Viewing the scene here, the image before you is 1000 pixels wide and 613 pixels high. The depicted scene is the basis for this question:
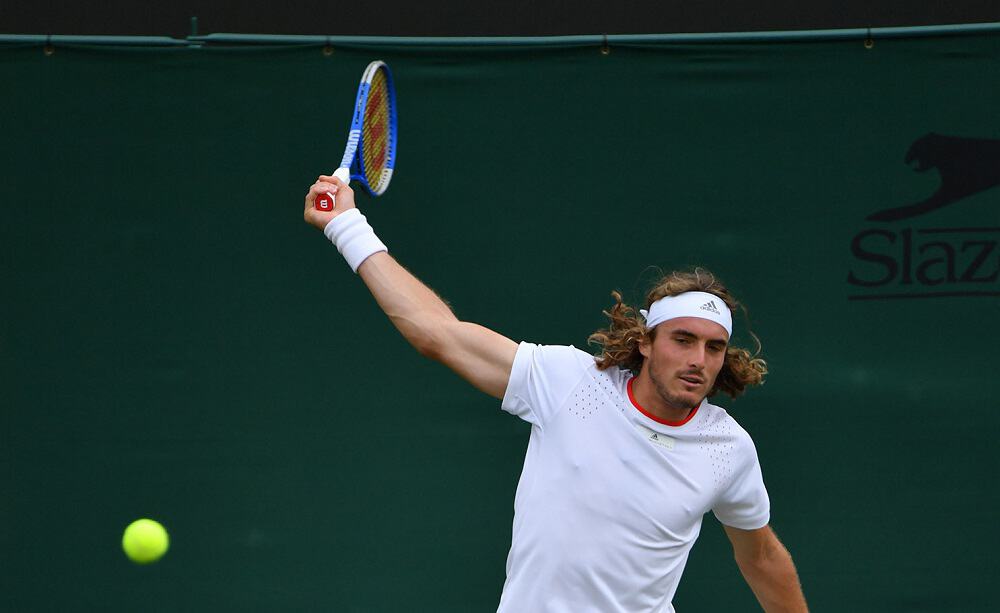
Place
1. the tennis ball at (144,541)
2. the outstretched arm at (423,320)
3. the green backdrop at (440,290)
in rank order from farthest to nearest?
the green backdrop at (440,290) → the tennis ball at (144,541) → the outstretched arm at (423,320)

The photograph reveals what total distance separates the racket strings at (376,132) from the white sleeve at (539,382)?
728 mm

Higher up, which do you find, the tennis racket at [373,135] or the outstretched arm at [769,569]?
the tennis racket at [373,135]

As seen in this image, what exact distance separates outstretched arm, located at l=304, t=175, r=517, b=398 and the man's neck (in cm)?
31

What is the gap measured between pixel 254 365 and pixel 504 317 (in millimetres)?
777

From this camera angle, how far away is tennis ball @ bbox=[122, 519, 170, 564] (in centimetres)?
414

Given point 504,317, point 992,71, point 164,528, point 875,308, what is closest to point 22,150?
point 164,528

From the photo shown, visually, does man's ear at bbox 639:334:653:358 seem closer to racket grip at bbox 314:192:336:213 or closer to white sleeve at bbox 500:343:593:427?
white sleeve at bbox 500:343:593:427

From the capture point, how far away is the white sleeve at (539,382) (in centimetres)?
317

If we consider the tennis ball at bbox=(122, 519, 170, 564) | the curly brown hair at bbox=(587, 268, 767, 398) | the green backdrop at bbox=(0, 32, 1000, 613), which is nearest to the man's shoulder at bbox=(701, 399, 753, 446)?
the curly brown hair at bbox=(587, 268, 767, 398)

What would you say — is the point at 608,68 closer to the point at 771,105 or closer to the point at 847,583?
the point at 771,105

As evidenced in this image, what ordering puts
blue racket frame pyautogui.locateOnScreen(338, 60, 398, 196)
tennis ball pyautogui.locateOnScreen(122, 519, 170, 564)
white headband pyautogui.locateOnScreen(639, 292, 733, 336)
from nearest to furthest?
1. white headband pyautogui.locateOnScreen(639, 292, 733, 336)
2. blue racket frame pyautogui.locateOnScreen(338, 60, 398, 196)
3. tennis ball pyautogui.locateOnScreen(122, 519, 170, 564)

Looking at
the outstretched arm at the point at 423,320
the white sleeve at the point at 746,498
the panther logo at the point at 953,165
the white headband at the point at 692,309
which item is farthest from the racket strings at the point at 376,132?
the panther logo at the point at 953,165

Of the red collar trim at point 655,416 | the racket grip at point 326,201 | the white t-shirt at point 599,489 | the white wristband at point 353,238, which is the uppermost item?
the racket grip at point 326,201

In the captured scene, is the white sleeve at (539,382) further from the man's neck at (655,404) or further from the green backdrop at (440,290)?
the green backdrop at (440,290)
